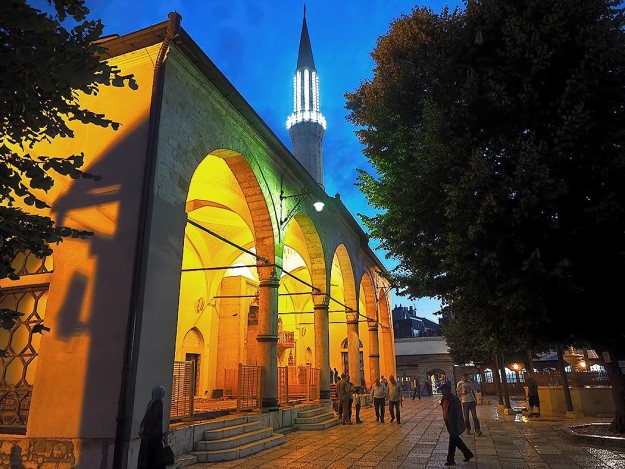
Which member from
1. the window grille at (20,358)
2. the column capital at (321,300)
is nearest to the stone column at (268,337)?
the column capital at (321,300)

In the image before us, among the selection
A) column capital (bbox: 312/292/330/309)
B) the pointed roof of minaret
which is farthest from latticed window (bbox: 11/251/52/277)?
the pointed roof of minaret

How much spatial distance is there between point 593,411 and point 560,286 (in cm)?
851

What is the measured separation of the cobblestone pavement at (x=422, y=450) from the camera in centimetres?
635

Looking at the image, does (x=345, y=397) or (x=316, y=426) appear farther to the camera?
(x=345, y=397)

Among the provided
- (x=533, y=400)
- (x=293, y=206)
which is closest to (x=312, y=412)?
(x=293, y=206)

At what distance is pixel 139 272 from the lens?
21.4 feet

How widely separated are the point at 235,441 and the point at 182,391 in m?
1.21

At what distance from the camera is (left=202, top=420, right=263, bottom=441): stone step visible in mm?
7350

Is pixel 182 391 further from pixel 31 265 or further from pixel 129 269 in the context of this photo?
pixel 31 265

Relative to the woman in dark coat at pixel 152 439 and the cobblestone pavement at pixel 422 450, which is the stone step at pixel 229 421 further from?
the woman in dark coat at pixel 152 439

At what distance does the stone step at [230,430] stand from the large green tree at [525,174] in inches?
157

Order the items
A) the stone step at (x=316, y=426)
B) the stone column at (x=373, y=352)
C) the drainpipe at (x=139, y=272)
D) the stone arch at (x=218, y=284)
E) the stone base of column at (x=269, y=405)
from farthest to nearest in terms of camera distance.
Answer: the stone column at (x=373, y=352)
the stone arch at (x=218, y=284)
the stone step at (x=316, y=426)
the stone base of column at (x=269, y=405)
the drainpipe at (x=139, y=272)

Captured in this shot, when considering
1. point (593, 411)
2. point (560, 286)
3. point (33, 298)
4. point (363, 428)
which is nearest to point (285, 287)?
point (363, 428)

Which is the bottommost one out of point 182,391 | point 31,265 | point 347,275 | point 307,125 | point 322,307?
point 182,391
